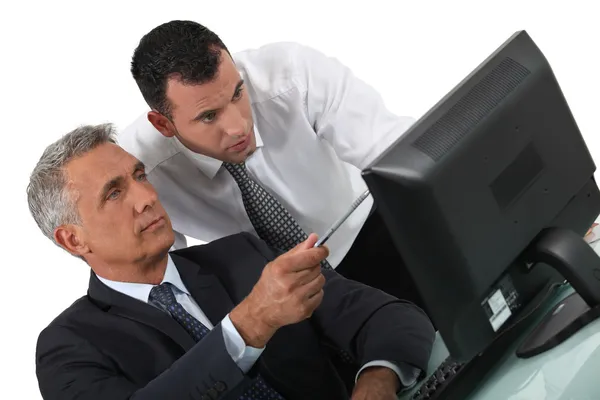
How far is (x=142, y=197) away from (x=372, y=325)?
59 cm

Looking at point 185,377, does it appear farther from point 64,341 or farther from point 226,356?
point 64,341

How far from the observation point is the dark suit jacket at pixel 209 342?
1.77m

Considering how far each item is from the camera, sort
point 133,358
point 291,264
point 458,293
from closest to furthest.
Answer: point 458,293, point 291,264, point 133,358

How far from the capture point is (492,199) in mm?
1479

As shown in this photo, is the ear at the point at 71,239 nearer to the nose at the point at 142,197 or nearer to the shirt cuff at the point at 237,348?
the nose at the point at 142,197

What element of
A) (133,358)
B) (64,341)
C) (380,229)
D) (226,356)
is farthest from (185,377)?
(380,229)

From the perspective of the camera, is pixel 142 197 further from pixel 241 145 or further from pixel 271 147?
pixel 271 147

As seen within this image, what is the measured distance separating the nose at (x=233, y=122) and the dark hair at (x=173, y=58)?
0.30ft

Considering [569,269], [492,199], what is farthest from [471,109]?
[569,269]

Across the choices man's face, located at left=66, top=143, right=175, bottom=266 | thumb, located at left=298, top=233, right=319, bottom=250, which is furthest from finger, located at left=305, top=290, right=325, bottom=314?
man's face, located at left=66, top=143, right=175, bottom=266

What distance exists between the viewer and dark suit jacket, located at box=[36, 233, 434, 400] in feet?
5.82

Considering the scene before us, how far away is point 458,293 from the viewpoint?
4.73 feet

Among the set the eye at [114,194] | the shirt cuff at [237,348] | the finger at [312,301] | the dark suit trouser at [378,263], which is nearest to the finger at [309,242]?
the finger at [312,301]

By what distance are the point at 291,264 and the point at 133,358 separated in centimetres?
49
